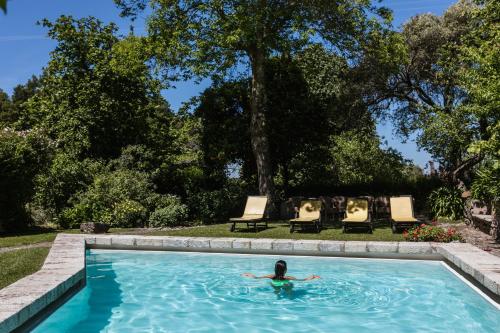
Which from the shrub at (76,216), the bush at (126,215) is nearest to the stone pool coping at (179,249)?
the bush at (126,215)

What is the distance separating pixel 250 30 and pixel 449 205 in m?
9.10

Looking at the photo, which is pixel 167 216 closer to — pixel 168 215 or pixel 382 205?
pixel 168 215

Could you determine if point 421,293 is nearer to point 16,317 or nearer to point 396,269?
point 396,269

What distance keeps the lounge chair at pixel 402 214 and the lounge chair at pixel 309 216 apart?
206cm

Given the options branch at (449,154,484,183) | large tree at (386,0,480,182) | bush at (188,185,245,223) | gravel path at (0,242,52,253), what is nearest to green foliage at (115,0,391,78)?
large tree at (386,0,480,182)

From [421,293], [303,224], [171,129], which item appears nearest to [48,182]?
[171,129]

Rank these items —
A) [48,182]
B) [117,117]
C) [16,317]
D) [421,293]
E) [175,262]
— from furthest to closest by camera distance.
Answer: [117,117] → [48,182] → [175,262] → [421,293] → [16,317]

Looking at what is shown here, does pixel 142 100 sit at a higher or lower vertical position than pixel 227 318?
higher

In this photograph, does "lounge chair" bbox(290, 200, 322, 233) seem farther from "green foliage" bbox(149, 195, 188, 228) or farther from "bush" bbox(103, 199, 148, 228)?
"bush" bbox(103, 199, 148, 228)

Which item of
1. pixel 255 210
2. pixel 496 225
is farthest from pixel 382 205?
pixel 496 225

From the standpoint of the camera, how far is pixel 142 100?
1014 inches

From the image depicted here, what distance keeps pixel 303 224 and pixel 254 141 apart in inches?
215

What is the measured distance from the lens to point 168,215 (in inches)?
675

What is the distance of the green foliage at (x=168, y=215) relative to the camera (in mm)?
17109
